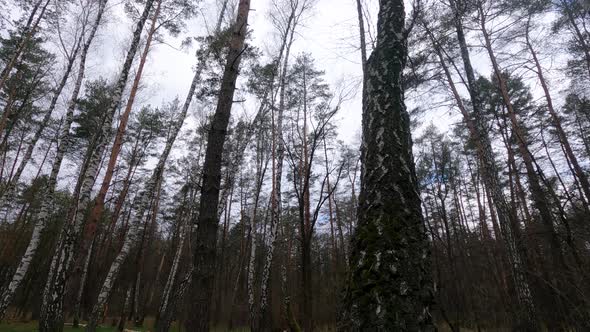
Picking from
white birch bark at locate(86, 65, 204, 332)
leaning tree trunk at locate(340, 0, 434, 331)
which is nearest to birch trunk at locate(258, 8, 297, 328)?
white birch bark at locate(86, 65, 204, 332)

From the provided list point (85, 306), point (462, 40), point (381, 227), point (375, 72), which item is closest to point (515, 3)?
point (462, 40)

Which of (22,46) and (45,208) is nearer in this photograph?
(45,208)

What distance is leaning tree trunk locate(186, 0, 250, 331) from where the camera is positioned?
8.49 feet

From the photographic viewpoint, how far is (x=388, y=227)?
1550 mm

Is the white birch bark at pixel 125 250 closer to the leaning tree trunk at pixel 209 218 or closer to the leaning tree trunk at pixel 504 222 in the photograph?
the leaning tree trunk at pixel 209 218

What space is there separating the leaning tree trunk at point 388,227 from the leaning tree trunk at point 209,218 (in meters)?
1.61

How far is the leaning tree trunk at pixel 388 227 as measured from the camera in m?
1.31

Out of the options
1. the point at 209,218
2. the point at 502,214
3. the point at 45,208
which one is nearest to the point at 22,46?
the point at 45,208

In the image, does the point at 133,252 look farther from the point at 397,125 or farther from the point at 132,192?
the point at 397,125

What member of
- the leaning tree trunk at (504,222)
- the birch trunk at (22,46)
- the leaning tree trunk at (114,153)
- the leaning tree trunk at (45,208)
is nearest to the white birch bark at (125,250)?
the leaning tree trunk at (114,153)

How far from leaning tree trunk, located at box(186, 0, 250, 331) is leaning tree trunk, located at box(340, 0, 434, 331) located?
1.61 metres

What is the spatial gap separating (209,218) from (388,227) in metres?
1.86

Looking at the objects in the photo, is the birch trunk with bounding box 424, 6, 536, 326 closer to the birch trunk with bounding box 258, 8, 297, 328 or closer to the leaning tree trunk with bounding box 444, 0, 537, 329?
the leaning tree trunk with bounding box 444, 0, 537, 329

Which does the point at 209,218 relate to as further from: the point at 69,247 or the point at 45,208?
the point at 45,208
